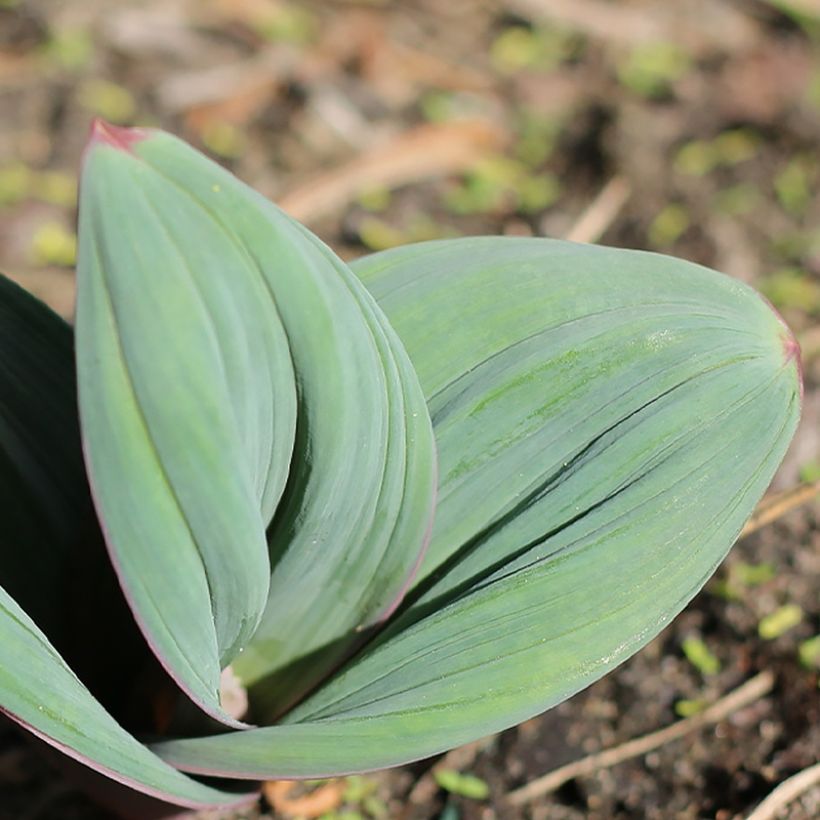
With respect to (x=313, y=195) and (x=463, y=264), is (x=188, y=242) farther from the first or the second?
(x=313, y=195)

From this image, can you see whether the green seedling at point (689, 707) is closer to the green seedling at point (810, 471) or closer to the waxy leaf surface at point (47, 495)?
the green seedling at point (810, 471)

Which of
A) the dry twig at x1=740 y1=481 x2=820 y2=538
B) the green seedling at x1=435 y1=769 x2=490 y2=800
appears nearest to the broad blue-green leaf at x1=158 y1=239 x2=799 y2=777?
the green seedling at x1=435 y1=769 x2=490 y2=800

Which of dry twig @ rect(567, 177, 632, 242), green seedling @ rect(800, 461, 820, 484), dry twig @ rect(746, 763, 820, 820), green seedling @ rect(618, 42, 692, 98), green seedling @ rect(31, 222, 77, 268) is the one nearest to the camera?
dry twig @ rect(746, 763, 820, 820)

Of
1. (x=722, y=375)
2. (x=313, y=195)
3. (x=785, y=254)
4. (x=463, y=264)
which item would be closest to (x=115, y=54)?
(x=313, y=195)

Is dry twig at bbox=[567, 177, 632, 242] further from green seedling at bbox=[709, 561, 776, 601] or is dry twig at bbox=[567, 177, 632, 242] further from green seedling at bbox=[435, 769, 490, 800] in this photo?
green seedling at bbox=[435, 769, 490, 800]

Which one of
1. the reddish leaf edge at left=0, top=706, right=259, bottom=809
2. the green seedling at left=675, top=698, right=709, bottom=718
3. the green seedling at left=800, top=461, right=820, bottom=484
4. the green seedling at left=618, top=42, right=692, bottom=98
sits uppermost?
the reddish leaf edge at left=0, top=706, right=259, bottom=809

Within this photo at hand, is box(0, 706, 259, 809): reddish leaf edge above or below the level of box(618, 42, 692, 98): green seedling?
above
